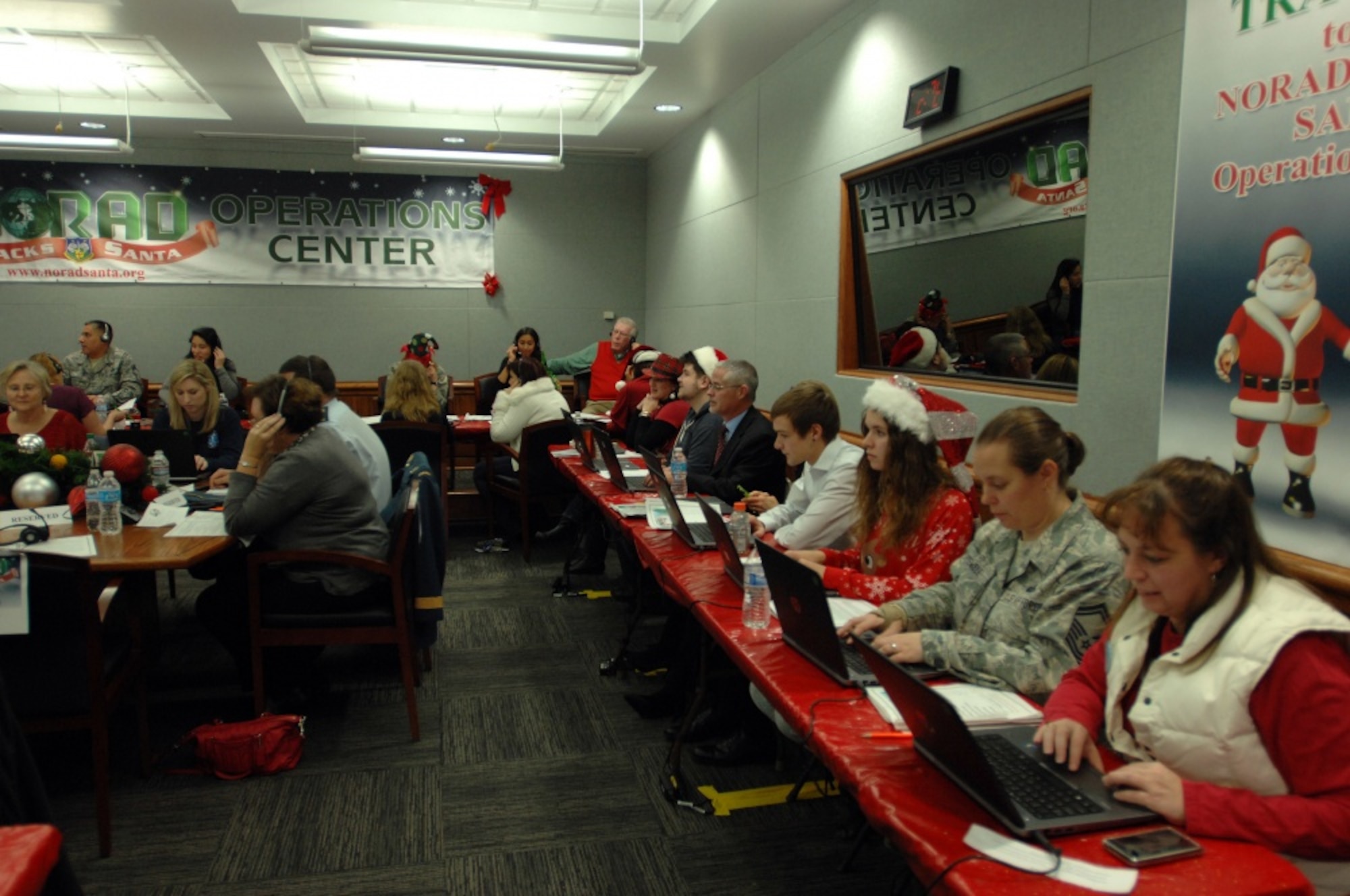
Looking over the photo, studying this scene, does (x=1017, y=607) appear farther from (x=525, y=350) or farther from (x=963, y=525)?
(x=525, y=350)

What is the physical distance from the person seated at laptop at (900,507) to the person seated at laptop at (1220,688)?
2.66 feet

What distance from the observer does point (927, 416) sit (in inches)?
99.7

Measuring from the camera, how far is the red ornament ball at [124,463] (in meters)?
3.54

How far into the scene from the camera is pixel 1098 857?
1.27 m

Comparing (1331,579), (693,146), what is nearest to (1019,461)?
(1331,579)

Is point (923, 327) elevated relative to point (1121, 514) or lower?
elevated

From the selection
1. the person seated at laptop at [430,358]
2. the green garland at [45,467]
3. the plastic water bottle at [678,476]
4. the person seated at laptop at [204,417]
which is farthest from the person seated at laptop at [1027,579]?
the person seated at laptop at [430,358]

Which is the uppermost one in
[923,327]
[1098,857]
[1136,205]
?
[1136,205]

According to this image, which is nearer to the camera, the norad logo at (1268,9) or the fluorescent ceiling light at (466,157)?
the norad logo at (1268,9)

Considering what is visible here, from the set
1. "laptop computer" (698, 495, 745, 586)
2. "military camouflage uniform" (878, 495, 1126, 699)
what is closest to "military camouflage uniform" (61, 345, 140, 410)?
"laptop computer" (698, 495, 745, 586)

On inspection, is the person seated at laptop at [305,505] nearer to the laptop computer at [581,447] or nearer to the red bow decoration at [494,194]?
the laptop computer at [581,447]

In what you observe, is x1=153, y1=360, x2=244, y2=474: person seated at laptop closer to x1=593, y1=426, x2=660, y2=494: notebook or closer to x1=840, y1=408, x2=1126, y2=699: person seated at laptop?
x1=593, y1=426, x2=660, y2=494: notebook

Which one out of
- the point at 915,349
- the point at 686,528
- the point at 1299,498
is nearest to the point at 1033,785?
the point at 1299,498

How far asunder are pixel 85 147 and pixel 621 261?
16.0ft
